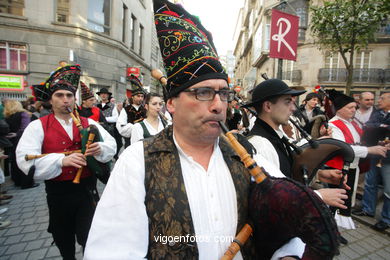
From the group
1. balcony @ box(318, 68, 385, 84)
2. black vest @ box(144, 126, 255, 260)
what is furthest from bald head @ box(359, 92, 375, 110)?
balcony @ box(318, 68, 385, 84)

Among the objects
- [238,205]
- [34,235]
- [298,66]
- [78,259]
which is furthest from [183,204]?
[298,66]

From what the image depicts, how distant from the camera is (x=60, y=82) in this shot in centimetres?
279

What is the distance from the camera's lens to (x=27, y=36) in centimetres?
1427

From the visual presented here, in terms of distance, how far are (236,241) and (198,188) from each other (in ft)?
1.16

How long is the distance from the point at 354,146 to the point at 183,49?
364 centimetres

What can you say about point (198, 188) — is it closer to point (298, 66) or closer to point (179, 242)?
point (179, 242)

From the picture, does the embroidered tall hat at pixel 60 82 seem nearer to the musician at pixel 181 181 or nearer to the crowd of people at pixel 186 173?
the crowd of people at pixel 186 173

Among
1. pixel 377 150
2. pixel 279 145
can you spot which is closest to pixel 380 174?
pixel 377 150

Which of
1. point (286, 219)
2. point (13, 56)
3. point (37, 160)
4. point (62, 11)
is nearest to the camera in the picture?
point (286, 219)

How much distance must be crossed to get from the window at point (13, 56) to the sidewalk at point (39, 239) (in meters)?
13.8

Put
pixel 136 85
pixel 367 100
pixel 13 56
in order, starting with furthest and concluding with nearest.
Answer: pixel 13 56
pixel 136 85
pixel 367 100

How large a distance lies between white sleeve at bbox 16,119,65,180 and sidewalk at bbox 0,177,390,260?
1.52m

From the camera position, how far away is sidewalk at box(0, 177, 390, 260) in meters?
3.21

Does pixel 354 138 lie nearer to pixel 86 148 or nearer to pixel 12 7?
pixel 86 148
